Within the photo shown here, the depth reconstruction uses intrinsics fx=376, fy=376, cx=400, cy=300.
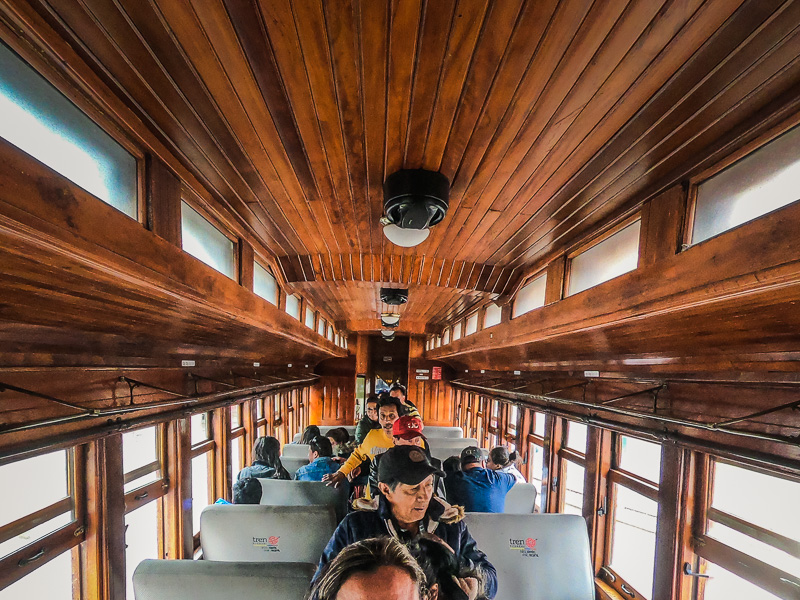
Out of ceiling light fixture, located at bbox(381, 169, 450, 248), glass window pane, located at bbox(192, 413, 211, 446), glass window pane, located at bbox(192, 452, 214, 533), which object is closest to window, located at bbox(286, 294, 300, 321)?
glass window pane, located at bbox(192, 413, 211, 446)

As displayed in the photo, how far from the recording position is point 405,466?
6.20 ft

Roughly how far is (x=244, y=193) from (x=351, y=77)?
3.61ft

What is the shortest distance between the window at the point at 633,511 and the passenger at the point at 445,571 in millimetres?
2107

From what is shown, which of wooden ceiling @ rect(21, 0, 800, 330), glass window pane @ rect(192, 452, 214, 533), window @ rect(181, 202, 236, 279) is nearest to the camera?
wooden ceiling @ rect(21, 0, 800, 330)

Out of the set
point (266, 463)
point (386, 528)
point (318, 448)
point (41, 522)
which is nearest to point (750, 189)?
point (386, 528)

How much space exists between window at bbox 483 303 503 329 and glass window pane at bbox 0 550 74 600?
4.09 metres

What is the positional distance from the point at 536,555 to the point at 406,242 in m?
2.38

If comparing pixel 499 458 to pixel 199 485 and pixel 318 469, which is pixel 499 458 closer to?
pixel 318 469

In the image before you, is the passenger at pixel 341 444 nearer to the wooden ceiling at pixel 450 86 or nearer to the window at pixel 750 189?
the wooden ceiling at pixel 450 86

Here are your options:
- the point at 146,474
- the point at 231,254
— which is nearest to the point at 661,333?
the point at 231,254

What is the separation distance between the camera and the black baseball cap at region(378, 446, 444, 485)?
73.5 inches

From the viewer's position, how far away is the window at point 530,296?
10.5 feet

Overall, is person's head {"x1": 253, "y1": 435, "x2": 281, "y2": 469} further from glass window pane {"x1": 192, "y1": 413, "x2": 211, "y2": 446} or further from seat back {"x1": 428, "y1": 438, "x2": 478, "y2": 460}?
seat back {"x1": 428, "y1": 438, "x2": 478, "y2": 460}

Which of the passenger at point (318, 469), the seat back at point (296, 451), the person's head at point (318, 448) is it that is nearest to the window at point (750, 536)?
the passenger at point (318, 469)
